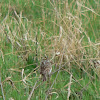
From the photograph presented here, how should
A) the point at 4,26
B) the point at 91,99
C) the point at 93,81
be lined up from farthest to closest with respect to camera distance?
the point at 4,26
the point at 93,81
the point at 91,99

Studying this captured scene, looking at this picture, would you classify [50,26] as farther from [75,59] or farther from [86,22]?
[75,59]

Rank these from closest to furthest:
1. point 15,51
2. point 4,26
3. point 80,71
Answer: point 80,71 < point 15,51 < point 4,26

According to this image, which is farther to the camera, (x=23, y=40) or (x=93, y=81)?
(x=23, y=40)

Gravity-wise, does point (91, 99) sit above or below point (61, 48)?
below

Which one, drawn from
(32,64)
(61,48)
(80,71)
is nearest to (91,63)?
(80,71)

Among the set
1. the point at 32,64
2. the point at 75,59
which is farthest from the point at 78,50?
the point at 32,64

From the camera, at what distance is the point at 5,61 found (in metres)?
2.64

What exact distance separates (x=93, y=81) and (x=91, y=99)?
0.29 m

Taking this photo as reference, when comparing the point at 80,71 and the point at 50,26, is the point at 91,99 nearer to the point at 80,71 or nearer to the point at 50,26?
the point at 80,71

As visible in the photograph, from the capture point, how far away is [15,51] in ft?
9.31

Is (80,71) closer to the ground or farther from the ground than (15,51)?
closer to the ground

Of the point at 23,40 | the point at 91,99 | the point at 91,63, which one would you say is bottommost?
the point at 91,99

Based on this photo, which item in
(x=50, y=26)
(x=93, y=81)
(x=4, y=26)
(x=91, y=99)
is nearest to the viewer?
(x=91, y=99)

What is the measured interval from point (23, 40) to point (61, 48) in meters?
0.51
